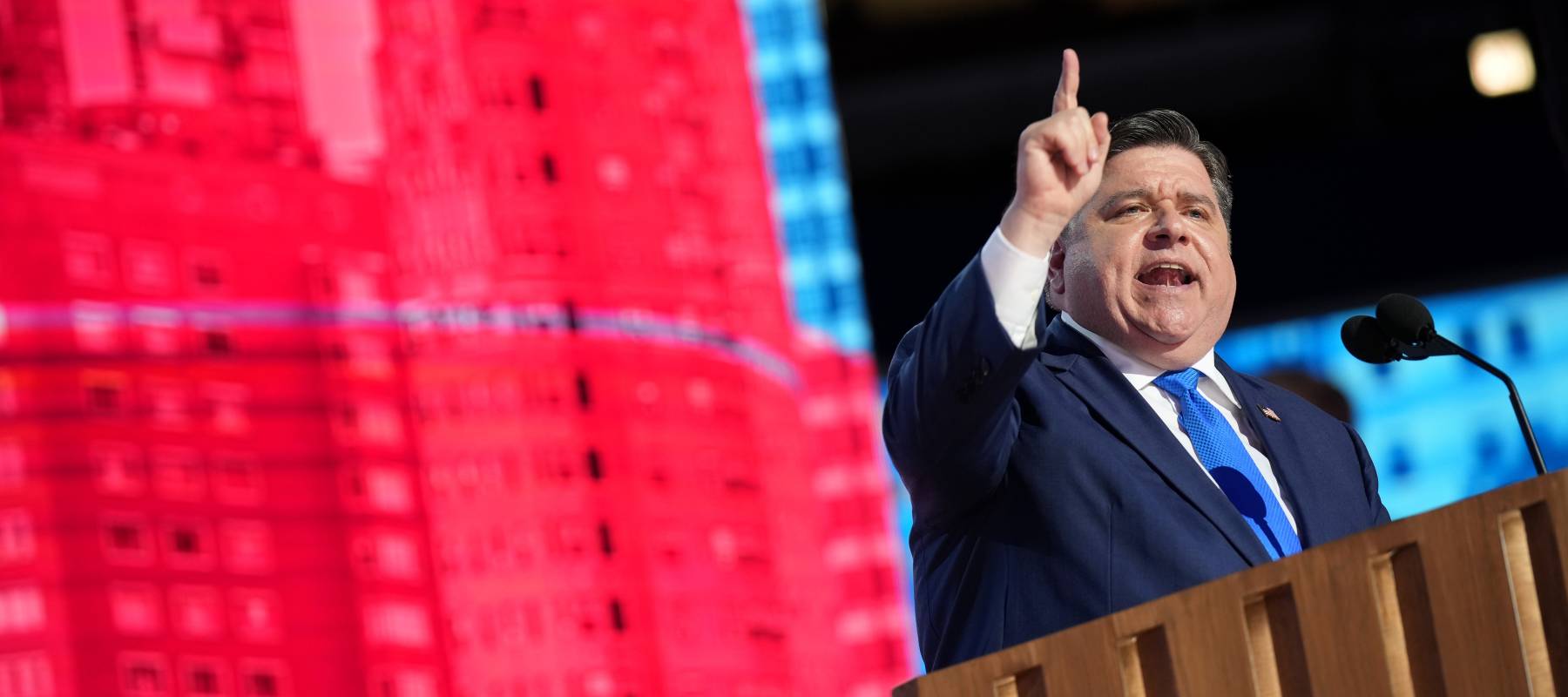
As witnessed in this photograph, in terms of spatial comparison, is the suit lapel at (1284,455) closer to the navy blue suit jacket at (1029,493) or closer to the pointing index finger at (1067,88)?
the navy blue suit jacket at (1029,493)

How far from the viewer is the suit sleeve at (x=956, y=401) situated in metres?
1.65

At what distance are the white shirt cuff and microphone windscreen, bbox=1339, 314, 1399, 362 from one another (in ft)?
1.53

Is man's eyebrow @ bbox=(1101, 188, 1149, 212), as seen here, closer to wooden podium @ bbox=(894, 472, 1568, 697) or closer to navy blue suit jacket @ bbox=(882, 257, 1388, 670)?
navy blue suit jacket @ bbox=(882, 257, 1388, 670)

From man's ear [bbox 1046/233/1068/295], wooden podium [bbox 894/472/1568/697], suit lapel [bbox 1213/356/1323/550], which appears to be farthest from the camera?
man's ear [bbox 1046/233/1068/295]

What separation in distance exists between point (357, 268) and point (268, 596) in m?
0.68

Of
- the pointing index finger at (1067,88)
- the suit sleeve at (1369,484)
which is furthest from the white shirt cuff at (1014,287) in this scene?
the suit sleeve at (1369,484)

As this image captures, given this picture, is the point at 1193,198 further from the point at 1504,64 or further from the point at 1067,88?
the point at 1504,64

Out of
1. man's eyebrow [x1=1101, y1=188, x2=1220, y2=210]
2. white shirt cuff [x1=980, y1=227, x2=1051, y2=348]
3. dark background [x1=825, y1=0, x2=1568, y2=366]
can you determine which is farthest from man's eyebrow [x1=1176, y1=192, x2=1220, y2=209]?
dark background [x1=825, y1=0, x2=1568, y2=366]

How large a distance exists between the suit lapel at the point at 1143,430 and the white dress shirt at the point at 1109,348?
0.06ft

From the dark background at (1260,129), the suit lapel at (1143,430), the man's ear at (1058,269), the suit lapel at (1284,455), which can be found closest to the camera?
the suit lapel at (1143,430)

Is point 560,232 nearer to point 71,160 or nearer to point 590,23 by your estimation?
point 590,23

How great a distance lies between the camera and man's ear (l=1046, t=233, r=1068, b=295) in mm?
2035

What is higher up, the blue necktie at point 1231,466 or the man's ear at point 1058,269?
the man's ear at point 1058,269

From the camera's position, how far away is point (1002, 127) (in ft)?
24.6
